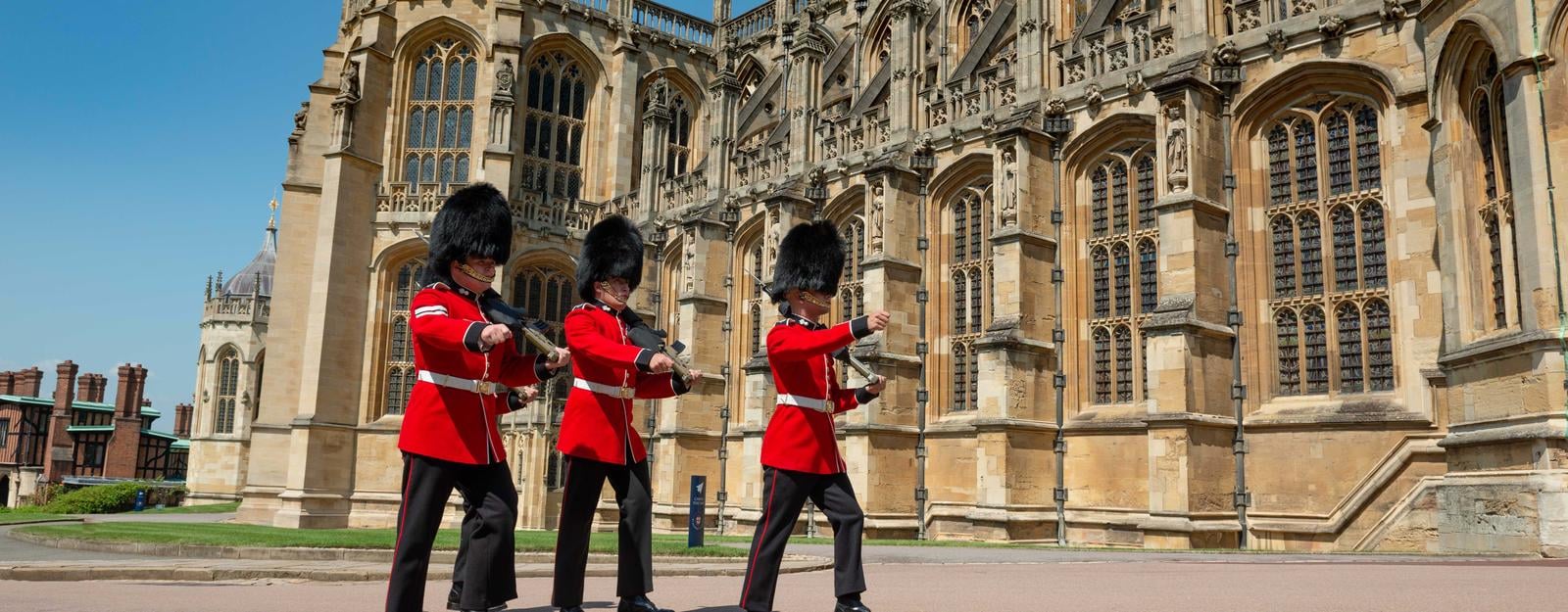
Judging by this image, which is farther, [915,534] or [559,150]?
[559,150]

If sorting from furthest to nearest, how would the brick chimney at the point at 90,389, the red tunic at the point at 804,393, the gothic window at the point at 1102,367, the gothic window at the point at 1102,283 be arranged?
the brick chimney at the point at 90,389, the gothic window at the point at 1102,283, the gothic window at the point at 1102,367, the red tunic at the point at 804,393

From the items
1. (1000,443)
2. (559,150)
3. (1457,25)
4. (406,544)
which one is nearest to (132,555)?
(406,544)

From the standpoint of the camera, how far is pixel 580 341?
19.9ft

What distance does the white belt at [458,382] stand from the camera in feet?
18.1

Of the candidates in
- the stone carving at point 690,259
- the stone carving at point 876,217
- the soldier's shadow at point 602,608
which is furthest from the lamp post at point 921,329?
the soldier's shadow at point 602,608

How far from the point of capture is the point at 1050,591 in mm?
7734

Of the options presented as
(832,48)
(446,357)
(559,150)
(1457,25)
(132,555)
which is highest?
(832,48)

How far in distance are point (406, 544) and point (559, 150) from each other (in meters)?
28.0

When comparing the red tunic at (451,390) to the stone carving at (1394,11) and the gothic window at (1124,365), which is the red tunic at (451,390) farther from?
the gothic window at (1124,365)

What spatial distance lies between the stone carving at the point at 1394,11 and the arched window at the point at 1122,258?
413 cm

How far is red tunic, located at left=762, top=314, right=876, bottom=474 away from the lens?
6.14 m

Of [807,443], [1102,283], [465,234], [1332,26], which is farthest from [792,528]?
[1102,283]

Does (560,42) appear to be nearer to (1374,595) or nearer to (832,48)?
(832,48)

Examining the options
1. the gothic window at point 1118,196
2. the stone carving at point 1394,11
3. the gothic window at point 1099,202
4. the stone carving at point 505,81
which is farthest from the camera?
the stone carving at point 505,81
